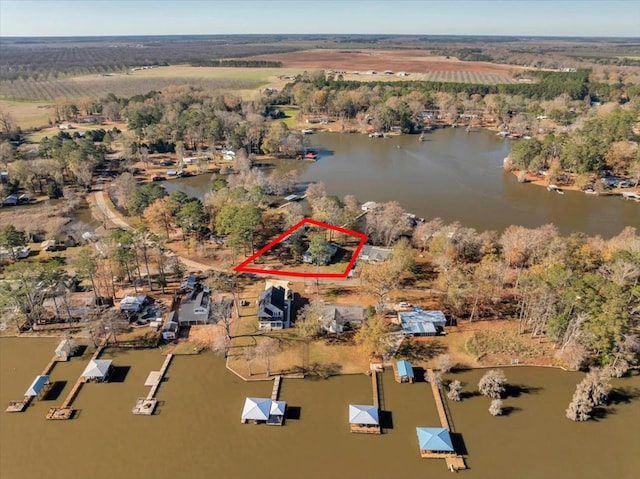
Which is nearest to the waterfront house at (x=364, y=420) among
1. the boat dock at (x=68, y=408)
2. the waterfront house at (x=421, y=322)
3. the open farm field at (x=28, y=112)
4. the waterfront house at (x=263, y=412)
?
the waterfront house at (x=263, y=412)

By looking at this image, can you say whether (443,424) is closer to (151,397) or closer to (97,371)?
(151,397)

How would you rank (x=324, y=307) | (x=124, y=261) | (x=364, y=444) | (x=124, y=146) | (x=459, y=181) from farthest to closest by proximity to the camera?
(x=124, y=146), (x=459, y=181), (x=124, y=261), (x=324, y=307), (x=364, y=444)

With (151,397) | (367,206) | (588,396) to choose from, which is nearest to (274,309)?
(151,397)

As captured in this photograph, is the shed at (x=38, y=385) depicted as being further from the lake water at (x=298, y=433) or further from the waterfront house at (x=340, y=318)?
the waterfront house at (x=340, y=318)

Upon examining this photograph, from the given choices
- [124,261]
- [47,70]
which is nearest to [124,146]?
[124,261]

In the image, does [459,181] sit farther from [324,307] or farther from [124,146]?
[124,146]

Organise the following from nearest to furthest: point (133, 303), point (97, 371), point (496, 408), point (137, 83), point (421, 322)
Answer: point (496, 408) → point (97, 371) → point (421, 322) → point (133, 303) → point (137, 83)
